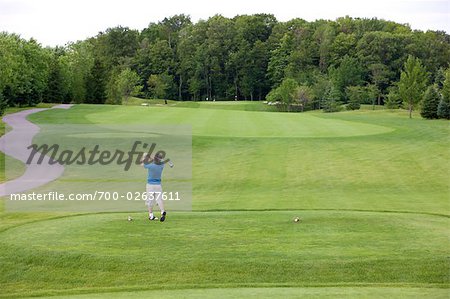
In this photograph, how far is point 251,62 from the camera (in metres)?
117

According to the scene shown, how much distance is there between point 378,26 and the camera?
118 meters

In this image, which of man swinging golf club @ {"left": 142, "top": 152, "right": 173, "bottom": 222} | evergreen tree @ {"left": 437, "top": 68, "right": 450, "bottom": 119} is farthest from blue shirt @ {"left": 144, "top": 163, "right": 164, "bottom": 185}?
evergreen tree @ {"left": 437, "top": 68, "right": 450, "bottom": 119}

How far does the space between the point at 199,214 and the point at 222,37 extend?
109 meters

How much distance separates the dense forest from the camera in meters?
84.4

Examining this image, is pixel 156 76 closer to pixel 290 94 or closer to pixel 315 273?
pixel 290 94

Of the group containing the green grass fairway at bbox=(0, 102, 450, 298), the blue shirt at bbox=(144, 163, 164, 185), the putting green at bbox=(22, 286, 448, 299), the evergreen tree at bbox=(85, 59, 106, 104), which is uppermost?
the blue shirt at bbox=(144, 163, 164, 185)

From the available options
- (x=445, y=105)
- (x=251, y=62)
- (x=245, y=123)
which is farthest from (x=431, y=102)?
(x=251, y=62)

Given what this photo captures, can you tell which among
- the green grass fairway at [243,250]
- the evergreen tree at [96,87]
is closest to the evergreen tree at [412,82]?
the green grass fairway at [243,250]

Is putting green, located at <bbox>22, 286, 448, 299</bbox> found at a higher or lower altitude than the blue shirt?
lower

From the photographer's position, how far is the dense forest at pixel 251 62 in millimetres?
84375

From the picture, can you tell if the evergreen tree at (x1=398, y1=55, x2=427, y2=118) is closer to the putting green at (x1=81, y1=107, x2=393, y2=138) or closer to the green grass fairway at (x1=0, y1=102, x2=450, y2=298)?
the putting green at (x1=81, y1=107, x2=393, y2=138)

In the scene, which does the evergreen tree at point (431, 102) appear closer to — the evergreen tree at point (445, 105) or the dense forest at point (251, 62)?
the evergreen tree at point (445, 105)

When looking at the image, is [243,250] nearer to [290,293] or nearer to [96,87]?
[290,293]

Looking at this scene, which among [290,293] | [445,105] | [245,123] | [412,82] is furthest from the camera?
[412,82]
